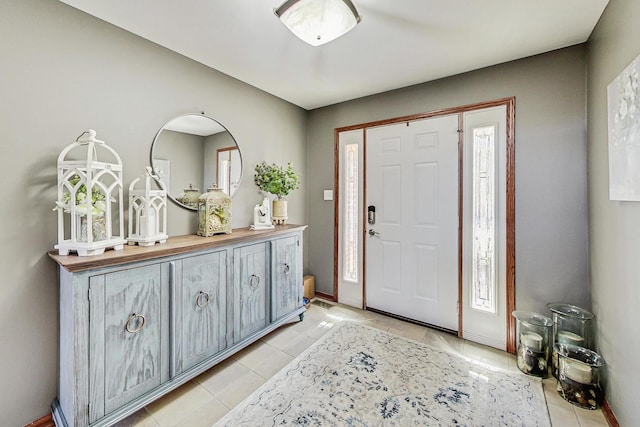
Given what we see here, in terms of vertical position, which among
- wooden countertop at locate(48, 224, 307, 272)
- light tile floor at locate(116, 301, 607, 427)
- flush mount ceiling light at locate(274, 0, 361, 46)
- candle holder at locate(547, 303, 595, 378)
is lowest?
light tile floor at locate(116, 301, 607, 427)

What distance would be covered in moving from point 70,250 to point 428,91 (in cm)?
317

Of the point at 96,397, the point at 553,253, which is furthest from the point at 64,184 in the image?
the point at 553,253

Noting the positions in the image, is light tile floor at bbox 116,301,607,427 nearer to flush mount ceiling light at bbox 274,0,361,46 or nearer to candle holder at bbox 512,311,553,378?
candle holder at bbox 512,311,553,378

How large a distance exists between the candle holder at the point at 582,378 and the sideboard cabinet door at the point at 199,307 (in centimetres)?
241

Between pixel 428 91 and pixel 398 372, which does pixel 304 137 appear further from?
pixel 398 372

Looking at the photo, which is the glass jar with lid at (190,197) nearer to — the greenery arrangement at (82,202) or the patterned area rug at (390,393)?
the greenery arrangement at (82,202)

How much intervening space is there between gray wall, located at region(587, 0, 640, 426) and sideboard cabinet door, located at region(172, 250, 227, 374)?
8.16 feet

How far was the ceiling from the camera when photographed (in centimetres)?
166

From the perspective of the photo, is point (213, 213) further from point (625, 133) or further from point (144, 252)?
point (625, 133)

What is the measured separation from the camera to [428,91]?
2723 millimetres

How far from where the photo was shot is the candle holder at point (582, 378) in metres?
1.68

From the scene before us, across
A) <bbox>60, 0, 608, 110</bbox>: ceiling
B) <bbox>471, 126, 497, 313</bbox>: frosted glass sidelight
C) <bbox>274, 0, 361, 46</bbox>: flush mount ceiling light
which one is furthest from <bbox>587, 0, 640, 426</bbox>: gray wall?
<bbox>274, 0, 361, 46</bbox>: flush mount ceiling light

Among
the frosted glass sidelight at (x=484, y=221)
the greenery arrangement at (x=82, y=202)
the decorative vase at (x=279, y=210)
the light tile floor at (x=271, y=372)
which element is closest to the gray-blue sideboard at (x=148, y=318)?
the light tile floor at (x=271, y=372)

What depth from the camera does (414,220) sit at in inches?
111
